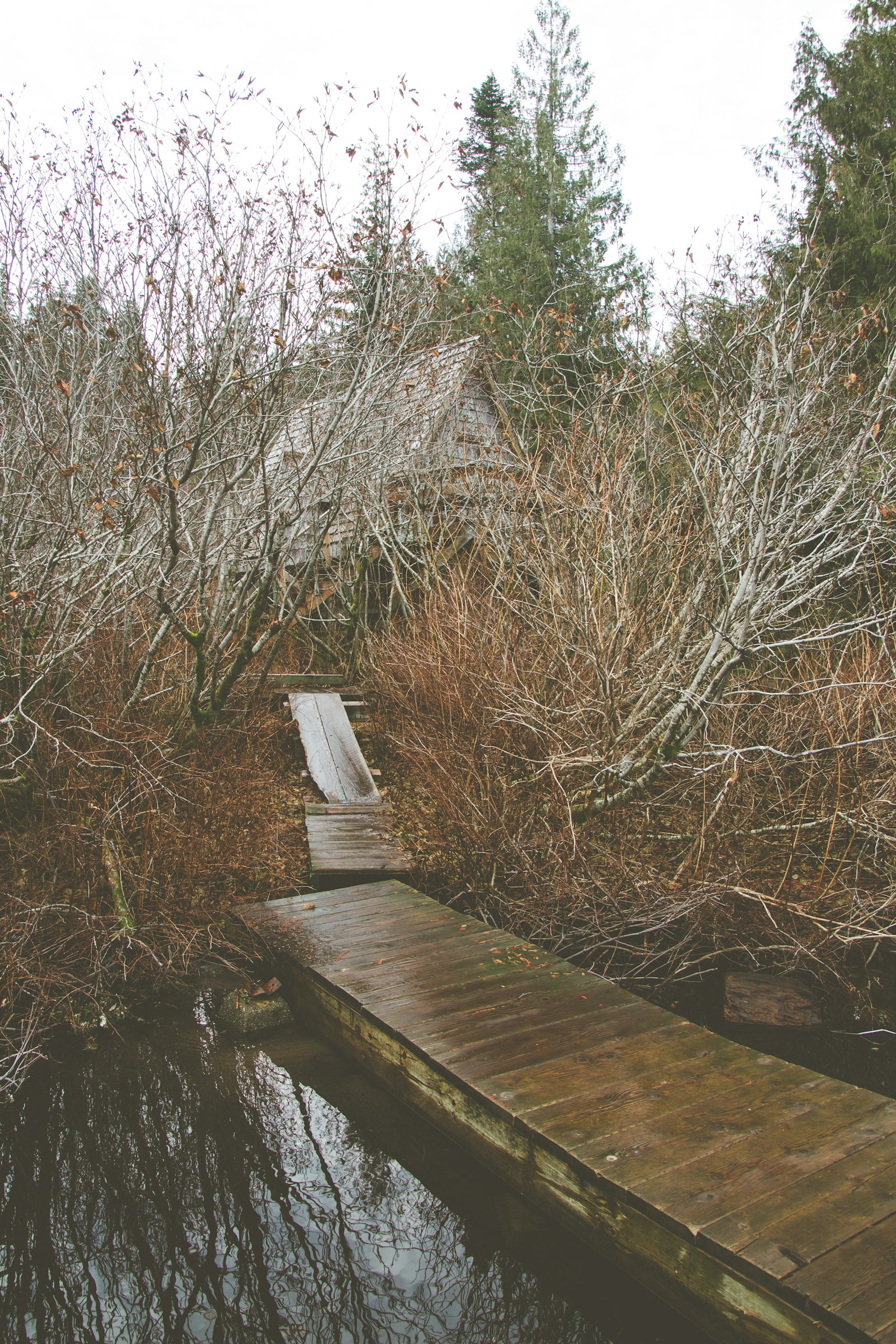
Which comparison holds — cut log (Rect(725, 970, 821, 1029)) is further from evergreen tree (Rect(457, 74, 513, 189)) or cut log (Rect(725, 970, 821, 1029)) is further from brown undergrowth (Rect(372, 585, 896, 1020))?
evergreen tree (Rect(457, 74, 513, 189))

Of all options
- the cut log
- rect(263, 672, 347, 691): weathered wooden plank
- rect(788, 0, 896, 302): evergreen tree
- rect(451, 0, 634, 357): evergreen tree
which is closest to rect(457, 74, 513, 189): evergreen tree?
rect(451, 0, 634, 357): evergreen tree

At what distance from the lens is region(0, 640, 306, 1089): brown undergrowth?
4367 mm

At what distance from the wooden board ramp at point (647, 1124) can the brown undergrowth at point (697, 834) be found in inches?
30.3

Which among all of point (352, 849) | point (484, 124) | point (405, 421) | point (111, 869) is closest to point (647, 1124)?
point (111, 869)

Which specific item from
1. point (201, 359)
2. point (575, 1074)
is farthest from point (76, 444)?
point (575, 1074)

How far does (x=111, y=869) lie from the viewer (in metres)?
4.77

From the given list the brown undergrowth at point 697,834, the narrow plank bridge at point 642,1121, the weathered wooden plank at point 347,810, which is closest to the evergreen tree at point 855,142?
the brown undergrowth at point 697,834

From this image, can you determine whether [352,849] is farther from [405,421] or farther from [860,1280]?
[860,1280]

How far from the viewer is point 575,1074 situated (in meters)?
3.19

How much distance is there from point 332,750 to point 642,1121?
537 centimetres

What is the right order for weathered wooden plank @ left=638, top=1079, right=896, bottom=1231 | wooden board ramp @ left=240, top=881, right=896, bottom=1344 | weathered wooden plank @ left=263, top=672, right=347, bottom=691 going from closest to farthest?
1. wooden board ramp @ left=240, top=881, right=896, bottom=1344
2. weathered wooden plank @ left=638, top=1079, right=896, bottom=1231
3. weathered wooden plank @ left=263, top=672, right=347, bottom=691

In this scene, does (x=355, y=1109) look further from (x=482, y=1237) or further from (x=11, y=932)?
(x=11, y=932)

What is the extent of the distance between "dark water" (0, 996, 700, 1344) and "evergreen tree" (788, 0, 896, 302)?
13.0 m

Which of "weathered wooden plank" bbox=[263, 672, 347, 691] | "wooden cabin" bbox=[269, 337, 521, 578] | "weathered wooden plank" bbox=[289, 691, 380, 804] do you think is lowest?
"weathered wooden plank" bbox=[289, 691, 380, 804]
